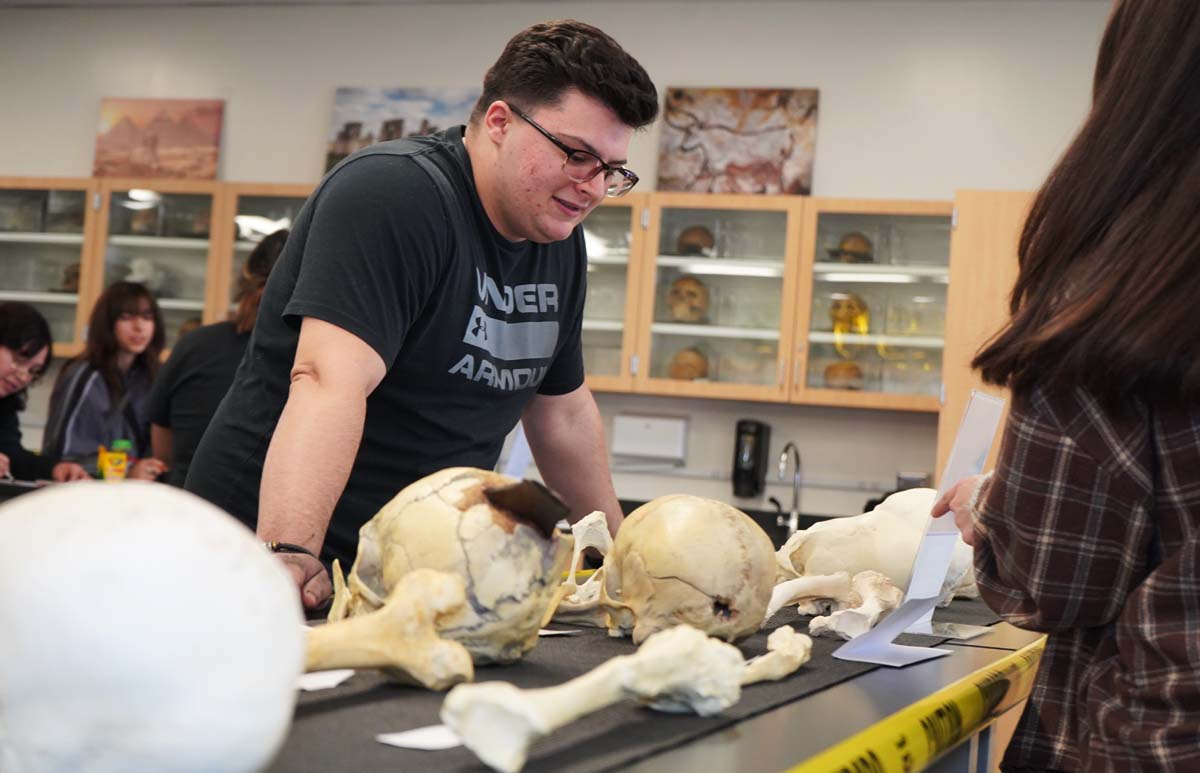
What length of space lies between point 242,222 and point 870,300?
2924mm

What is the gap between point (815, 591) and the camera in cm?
135

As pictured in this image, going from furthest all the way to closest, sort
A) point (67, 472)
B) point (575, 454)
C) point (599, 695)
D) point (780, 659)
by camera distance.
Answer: point (67, 472)
point (575, 454)
point (780, 659)
point (599, 695)

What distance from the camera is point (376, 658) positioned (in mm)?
773

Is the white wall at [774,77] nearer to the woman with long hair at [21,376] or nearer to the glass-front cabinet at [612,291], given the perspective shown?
the glass-front cabinet at [612,291]

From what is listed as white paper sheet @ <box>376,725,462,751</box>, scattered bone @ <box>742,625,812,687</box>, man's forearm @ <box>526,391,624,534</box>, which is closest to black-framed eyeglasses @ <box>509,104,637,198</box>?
man's forearm @ <box>526,391,624,534</box>

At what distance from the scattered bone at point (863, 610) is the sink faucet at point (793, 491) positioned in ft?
9.55

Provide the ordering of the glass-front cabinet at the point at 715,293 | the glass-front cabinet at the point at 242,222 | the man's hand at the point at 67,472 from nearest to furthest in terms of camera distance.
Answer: the man's hand at the point at 67,472 < the glass-front cabinet at the point at 715,293 < the glass-front cabinet at the point at 242,222

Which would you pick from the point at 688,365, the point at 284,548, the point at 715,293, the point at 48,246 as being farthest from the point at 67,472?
the point at 284,548

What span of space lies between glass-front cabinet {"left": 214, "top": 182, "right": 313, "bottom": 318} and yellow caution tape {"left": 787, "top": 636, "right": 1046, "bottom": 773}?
4946mm

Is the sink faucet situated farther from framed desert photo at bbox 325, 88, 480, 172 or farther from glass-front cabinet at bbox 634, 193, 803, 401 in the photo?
framed desert photo at bbox 325, 88, 480, 172

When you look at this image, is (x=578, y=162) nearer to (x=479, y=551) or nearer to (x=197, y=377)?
(x=479, y=551)

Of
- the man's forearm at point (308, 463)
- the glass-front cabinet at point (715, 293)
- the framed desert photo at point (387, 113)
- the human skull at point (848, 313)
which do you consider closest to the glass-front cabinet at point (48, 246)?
the framed desert photo at point (387, 113)

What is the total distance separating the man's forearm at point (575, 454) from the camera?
1938 millimetres

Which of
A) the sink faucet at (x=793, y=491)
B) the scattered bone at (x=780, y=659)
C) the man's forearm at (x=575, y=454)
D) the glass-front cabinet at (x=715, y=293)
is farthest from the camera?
the glass-front cabinet at (x=715, y=293)
